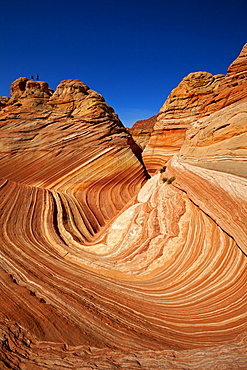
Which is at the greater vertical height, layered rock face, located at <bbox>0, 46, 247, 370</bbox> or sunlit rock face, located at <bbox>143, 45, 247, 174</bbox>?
sunlit rock face, located at <bbox>143, 45, 247, 174</bbox>

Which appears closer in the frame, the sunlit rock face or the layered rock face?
the layered rock face

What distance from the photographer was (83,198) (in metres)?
13.4

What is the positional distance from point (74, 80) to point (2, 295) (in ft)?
65.3

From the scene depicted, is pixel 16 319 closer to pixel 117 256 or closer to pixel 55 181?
pixel 117 256

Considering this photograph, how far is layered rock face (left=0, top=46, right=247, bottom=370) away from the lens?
2797 mm

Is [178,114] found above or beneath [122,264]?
above

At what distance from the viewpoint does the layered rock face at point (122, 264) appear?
2797 millimetres

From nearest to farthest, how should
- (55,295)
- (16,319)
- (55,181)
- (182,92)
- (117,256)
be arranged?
1. (16,319)
2. (55,295)
3. (117,256)
4. (55,181)
5. (182,92)

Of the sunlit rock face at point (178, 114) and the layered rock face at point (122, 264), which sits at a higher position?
the sunlit rock face at point (178, 114)

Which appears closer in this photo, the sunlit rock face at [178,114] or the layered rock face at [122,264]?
the layered rock face at [122,264]

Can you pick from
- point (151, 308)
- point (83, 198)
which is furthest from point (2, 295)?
point (83, 198)

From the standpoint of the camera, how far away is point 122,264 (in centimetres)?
707

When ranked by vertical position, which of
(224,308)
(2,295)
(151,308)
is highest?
(2,295)

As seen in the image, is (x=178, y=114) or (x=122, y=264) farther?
(x=178, y=114)
